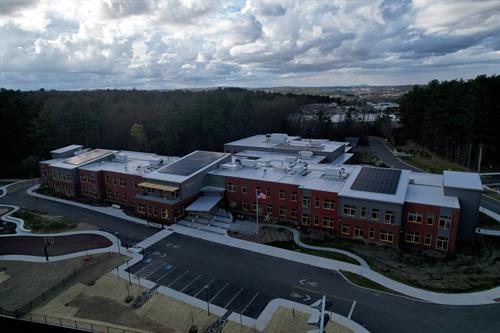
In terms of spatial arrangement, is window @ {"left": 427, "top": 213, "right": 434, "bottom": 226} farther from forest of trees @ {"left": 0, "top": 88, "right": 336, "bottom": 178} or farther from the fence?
forest of trees @ {"left": 0, "top": 88, "right": 336, "bottom": 178}

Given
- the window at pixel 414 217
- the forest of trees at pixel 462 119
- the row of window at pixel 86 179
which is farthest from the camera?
the forest of trees at pixel 462 119

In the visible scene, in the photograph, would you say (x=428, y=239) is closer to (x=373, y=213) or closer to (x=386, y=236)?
(x=386, y=236)

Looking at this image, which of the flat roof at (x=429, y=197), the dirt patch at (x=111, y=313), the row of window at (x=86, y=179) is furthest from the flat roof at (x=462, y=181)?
the row of window at (x=86, y=179)

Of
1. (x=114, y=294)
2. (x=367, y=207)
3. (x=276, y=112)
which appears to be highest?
(x=276, y=112)

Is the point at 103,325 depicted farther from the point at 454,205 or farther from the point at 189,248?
the point at 454,205

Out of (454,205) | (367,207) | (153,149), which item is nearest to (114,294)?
(367,207)

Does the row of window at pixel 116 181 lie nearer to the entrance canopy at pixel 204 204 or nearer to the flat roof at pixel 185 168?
the flat roof at pixel 185 168

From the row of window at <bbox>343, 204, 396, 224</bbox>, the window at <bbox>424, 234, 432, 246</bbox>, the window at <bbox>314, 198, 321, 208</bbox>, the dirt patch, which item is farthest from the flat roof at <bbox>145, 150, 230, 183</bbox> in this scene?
the window at <bbox>424, 234, 432, 246</bbox>

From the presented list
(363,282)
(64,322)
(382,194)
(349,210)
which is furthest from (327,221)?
(64,322)
